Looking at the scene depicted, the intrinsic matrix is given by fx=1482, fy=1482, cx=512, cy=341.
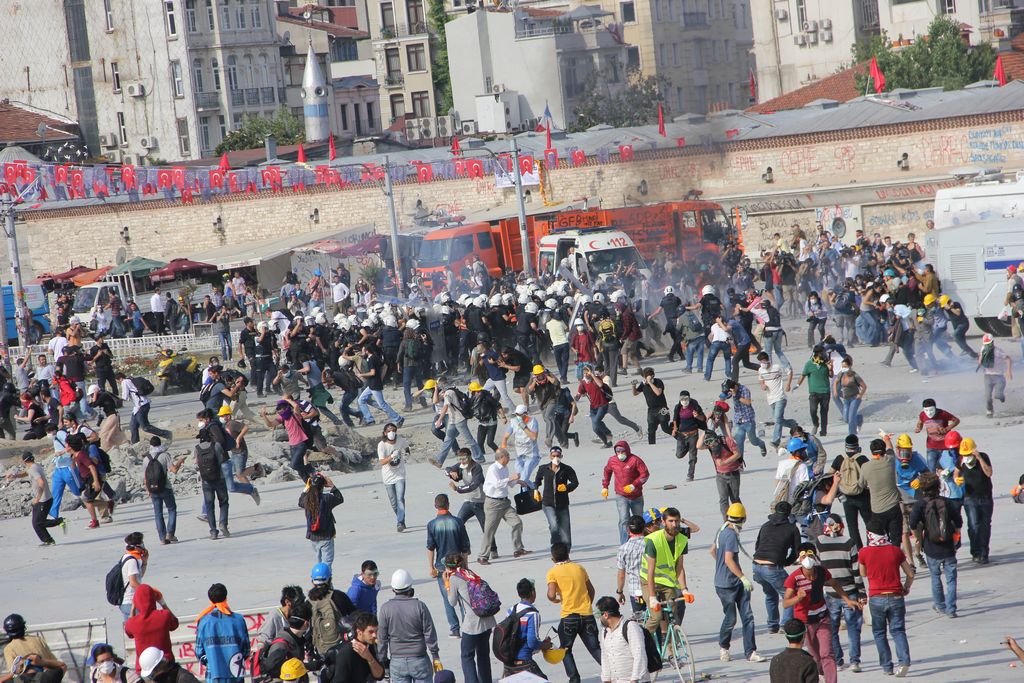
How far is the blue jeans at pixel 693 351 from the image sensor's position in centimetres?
2341

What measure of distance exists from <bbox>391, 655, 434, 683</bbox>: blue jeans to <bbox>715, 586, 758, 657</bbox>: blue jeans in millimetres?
2192

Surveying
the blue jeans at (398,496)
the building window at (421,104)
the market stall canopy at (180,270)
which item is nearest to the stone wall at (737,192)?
the market stall canopy at (180,270)

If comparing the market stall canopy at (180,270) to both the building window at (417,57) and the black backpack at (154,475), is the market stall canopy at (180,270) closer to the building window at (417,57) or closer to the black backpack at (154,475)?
the black backpack at (154,475)

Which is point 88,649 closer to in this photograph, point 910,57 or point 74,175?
point 74,175

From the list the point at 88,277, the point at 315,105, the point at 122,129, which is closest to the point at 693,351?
the point at 88,277

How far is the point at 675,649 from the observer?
33.7ft

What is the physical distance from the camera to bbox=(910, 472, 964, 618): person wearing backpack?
11.0 m

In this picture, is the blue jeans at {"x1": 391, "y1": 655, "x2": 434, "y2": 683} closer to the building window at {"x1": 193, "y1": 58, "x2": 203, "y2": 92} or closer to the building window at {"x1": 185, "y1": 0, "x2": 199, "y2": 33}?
the building window at {"x1": 193, "y1": 58, "x2": 203, "y2": 92}

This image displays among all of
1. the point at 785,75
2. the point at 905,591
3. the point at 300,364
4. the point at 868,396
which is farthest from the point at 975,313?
the point at 785,75

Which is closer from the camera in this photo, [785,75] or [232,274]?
[232,274]

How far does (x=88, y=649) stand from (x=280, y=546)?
185 inches

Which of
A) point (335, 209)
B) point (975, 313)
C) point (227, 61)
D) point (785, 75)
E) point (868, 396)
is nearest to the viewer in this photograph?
point (868, 396)

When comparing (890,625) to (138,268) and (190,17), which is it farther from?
(190,17)

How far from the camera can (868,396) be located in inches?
804
